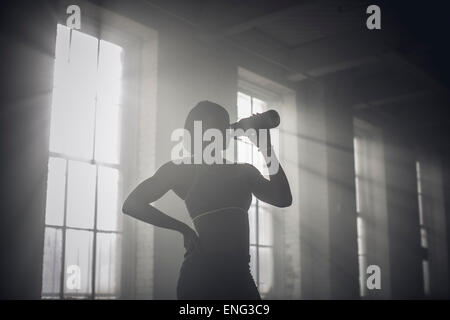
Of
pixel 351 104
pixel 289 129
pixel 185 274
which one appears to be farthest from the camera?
pixel 351 104

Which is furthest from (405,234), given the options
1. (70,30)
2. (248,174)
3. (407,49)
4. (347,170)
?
(248,174)

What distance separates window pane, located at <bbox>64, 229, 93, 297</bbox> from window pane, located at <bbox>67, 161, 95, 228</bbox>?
9 centimetres

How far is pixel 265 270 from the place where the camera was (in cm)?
666

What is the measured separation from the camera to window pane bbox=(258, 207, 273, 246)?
6.66 m

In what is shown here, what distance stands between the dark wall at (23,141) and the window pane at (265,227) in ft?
10.6

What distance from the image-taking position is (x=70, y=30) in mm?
4559

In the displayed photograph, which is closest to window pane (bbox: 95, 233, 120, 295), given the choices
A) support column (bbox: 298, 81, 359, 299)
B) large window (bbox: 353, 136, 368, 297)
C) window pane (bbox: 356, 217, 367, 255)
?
support column (bbox: 298, 81, 359, 299)

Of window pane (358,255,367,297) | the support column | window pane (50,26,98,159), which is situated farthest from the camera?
window pane (358,255,367,297)

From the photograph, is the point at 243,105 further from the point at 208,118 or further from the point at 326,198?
the point at 208,118

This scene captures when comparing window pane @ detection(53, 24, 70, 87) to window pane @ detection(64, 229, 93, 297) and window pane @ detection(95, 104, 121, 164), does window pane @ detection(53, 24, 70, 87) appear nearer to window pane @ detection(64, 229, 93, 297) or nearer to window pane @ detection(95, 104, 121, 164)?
window pane @ detection(95, 104, 121, 164)

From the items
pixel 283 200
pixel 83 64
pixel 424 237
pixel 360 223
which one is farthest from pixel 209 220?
pixel 424 237

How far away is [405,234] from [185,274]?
793 centimetres

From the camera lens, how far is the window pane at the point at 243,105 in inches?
258
